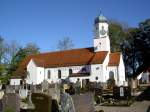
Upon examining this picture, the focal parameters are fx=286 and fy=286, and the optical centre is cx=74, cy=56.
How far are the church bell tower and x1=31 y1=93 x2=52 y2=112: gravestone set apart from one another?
40.3 metres

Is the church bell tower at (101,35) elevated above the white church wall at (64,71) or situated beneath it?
elevated above

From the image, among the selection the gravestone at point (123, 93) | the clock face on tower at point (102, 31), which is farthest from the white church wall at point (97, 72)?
the gravestone at point (123, 93)

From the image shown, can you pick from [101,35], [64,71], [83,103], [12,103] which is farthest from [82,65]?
[83,103]

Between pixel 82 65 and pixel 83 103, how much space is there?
38.0m

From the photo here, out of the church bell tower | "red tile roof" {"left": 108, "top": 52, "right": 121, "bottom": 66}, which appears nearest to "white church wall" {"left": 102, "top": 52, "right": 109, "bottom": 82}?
"red tile roof" {"left": 108, "top": 52, "right": 121, "bottom": 66}

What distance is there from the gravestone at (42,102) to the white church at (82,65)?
1404 inches

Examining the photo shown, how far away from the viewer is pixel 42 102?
9.61 m

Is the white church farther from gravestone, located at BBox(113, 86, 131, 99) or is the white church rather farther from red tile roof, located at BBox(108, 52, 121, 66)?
gravestone, located at BBox(113, 86, 131, 99)

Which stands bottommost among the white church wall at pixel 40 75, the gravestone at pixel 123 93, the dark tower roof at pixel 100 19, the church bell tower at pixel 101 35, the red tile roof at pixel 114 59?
the gravestone at pixel 123 93

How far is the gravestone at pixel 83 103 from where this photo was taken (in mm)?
10688

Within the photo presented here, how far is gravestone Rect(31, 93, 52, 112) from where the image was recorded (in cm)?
952

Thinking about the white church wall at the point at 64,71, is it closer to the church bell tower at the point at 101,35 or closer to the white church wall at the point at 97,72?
the white church wall at the point at 97,72

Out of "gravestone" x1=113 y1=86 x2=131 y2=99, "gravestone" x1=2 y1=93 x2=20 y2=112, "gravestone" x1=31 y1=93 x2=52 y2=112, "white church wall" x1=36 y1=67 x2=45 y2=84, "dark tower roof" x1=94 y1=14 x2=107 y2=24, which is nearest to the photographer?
"gravestone" x1=31 y1=93 x2=52 y2=112

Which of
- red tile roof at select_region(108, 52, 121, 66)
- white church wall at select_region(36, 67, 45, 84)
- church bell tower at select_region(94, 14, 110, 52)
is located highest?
church bell tower at select_region(94, 14, 110, 52)
